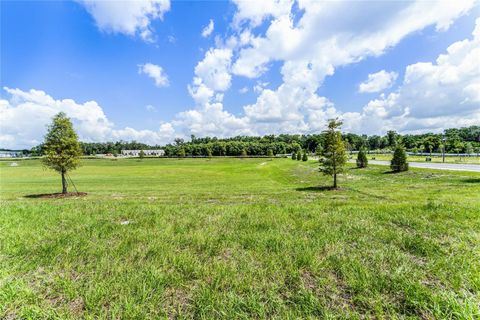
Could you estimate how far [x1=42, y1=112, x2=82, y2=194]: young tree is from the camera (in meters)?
18.9

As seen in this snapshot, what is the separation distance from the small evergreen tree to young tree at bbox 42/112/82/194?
38.4m

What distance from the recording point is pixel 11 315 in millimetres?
2354

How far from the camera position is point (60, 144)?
62.6 ft

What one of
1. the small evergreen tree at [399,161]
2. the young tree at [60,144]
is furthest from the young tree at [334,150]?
the young tree at [60,144]

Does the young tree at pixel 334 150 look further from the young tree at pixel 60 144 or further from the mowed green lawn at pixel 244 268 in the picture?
the young tree at pixel 60 144

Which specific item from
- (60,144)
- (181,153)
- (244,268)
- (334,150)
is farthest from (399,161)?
(181,153)

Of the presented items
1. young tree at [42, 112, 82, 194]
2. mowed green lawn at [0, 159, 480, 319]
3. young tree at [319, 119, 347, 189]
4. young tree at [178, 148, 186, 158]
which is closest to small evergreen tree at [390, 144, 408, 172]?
young tree at [319, 119, 347, 189]

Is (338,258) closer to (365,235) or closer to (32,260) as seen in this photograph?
(365,235)

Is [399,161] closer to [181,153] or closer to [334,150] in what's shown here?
[334,150]

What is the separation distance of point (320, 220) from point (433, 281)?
2.34 metres

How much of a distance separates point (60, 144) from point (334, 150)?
84.4 feet

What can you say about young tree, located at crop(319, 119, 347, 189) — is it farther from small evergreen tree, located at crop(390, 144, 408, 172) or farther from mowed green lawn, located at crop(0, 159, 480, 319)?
mowed green lawn, located at crop(0, 159, 480, 319)

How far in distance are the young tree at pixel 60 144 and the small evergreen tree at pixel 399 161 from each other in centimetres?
3845

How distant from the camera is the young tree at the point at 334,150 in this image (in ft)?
68.8
